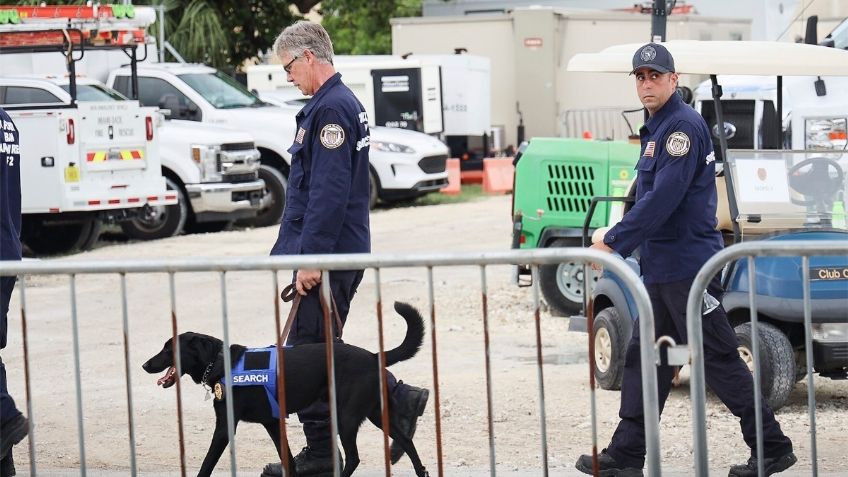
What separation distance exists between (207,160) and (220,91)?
2.52m

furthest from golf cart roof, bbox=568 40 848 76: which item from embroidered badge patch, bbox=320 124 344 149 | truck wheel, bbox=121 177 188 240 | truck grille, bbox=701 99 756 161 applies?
truck wheel, bbox=121 177 188 240

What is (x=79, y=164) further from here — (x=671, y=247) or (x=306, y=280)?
(x=671, y=247)

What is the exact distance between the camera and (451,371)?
9.02m

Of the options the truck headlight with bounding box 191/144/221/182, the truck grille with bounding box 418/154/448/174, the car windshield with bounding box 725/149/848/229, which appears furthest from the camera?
the truck grille with bounding box 418/154/448/174

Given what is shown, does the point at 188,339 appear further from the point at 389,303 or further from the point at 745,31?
the point at 745,31

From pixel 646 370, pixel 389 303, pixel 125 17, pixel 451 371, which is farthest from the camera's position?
pixel 125 17

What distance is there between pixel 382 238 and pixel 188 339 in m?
11.4

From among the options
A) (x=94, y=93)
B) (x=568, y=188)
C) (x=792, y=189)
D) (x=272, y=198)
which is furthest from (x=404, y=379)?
(x=272, y=198)

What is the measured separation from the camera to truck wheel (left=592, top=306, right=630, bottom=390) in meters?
7.95

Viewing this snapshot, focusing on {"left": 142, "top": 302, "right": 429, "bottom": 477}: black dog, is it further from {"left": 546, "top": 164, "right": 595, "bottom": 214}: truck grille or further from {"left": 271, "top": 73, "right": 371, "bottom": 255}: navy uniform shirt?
{"left": 546, "top": 164, "right": 595, "bottom": 214}: truck grille

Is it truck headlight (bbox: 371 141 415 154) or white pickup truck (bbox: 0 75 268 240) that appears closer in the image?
white pickup truck (bbox: 0 75 268 240)

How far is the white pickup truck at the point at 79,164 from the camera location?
50.9 feet

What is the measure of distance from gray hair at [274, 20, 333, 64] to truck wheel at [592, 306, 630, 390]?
104 inches

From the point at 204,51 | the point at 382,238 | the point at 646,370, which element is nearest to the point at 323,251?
the point at 646,370
